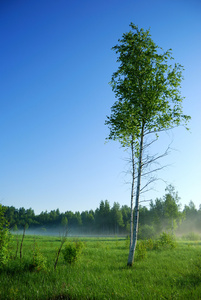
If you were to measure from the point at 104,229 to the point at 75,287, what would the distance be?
3818 inches

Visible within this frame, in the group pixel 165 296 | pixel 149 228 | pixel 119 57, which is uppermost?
pixel 119 57

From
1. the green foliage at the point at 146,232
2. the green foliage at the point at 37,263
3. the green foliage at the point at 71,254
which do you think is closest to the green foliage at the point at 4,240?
the green foliage at the point at 37,263

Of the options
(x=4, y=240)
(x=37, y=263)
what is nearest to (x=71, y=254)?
(x=37, y=263)

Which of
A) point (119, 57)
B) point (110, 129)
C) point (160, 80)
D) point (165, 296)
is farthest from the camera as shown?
point (110, 129)

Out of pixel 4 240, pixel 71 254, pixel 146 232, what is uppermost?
pixel 4 240

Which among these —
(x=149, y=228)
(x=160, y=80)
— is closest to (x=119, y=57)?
(x=160, y=80)

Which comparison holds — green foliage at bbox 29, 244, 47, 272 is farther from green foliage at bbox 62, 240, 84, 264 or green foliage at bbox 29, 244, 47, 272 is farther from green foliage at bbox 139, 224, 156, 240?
green foliage at bbox 139, 224, 156, 240

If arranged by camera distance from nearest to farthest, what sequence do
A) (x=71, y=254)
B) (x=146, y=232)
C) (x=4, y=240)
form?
(x=4, y=240), (x=71, y=254), (x=146, y=232)

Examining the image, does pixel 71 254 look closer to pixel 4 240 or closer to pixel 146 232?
pixel 4 240

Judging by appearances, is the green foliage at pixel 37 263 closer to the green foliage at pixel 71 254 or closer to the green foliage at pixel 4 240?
the green foliage at pixel 4 240

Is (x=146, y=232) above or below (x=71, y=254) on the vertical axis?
below

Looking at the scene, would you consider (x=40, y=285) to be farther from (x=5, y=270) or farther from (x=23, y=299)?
(x=5, y=270)

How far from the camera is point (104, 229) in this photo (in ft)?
311

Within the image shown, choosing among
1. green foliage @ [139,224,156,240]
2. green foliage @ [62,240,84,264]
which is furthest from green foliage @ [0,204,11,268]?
green foliage @ [139,224,156,240]
